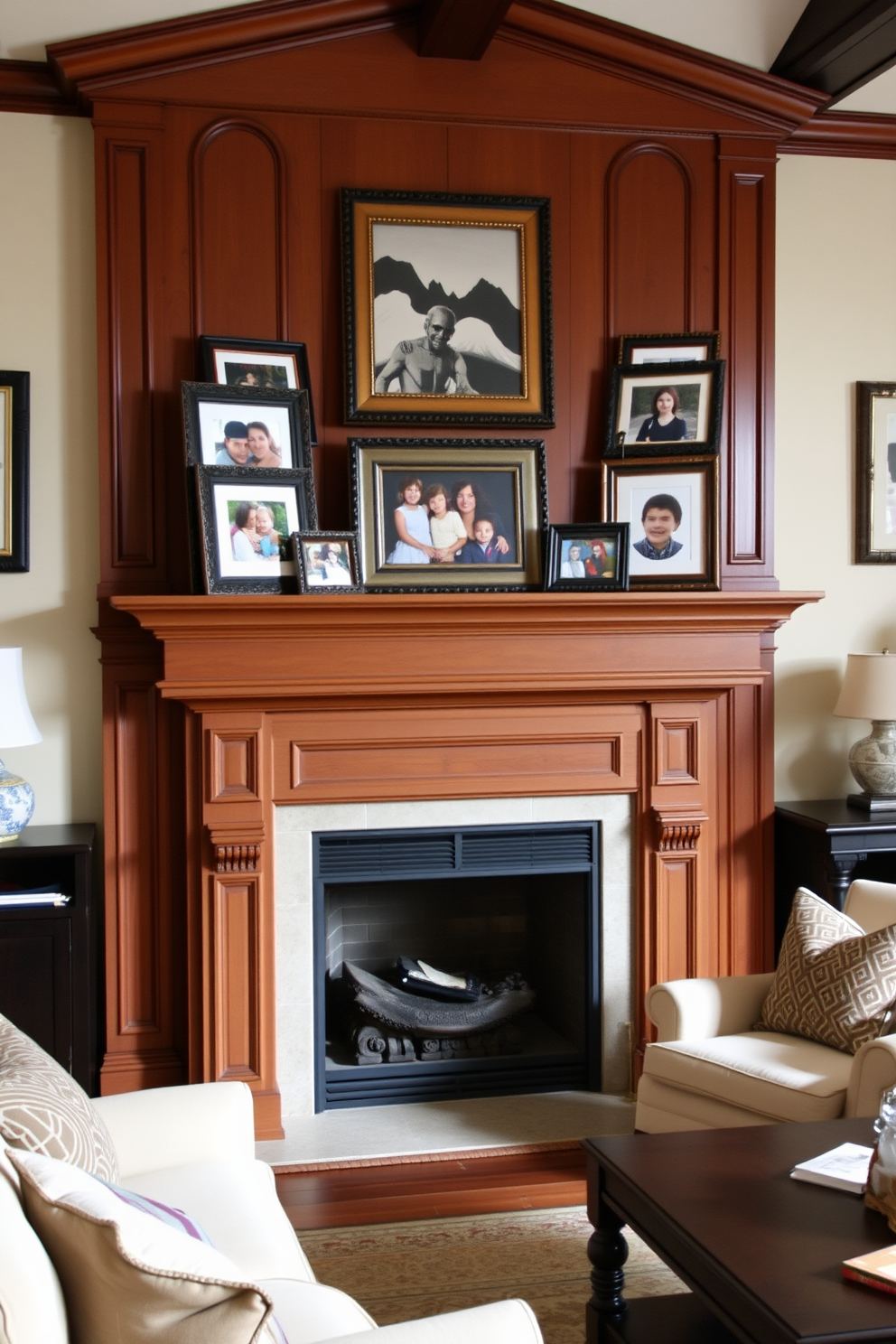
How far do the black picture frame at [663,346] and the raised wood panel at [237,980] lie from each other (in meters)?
2.03

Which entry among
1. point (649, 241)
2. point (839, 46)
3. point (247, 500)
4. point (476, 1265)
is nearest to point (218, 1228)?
point (476, 1265)

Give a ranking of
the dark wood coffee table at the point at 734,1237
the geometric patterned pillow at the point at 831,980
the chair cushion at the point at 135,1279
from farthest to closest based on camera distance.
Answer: the geometric patterned pillow at the point at 831,980 → the dark wood coffee table at the point at 734,1237 → the chair cushion at the point at 135,1279

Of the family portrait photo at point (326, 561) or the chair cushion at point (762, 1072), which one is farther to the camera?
the family portrait photo at point (326, 561)

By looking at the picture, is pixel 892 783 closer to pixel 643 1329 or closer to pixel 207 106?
pixel 643 1329

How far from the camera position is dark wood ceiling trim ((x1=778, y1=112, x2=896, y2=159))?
412cm

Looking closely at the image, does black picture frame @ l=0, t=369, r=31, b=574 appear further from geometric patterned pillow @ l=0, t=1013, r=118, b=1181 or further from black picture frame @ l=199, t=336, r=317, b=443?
geometric patterned pillow @ l=0, t=1013, r=118, b=1181

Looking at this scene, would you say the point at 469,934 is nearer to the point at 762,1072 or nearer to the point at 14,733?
the point at 762,1072

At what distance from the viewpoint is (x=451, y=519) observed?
3775mm

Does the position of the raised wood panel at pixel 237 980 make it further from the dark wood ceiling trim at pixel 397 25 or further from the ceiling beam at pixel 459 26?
the ceiling beam at pixel 459 26

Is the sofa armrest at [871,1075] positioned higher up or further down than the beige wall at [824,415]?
further down

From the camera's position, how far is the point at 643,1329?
89.2 inches

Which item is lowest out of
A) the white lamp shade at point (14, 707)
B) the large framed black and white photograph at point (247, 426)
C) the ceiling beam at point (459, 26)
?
the white lamp shade at point (14, 707)

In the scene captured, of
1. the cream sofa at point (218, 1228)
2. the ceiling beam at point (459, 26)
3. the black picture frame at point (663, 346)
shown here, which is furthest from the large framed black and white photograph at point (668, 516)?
the cream sofa at point (218, 1228)

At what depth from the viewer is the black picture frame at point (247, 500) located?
138 inches
